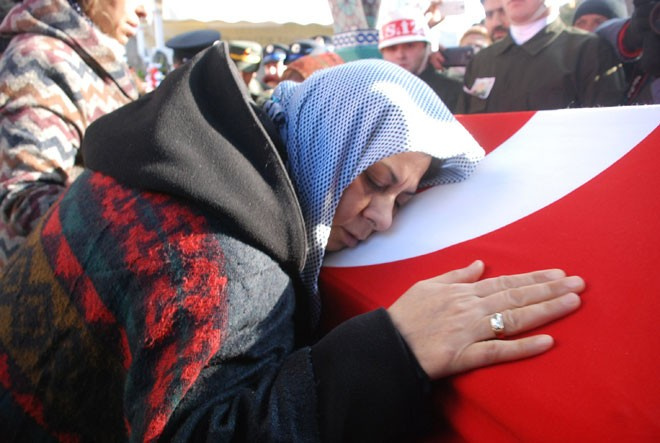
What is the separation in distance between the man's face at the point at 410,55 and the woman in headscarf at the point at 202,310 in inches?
104

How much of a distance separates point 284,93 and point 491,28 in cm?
285

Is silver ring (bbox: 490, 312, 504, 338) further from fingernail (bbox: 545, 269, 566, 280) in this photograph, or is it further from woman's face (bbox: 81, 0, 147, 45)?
woman's face (bbox: 81, 0, 147, 45)

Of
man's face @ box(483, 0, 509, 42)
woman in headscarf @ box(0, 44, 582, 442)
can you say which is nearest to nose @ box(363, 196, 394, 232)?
woman in headscarf @ box(0, 44, 582, 442)

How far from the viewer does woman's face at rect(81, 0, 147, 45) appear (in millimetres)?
1944

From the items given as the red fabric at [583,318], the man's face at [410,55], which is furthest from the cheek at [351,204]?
the man's face at [410,55]

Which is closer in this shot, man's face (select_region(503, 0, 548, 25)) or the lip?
the lip

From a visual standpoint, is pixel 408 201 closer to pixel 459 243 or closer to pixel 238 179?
pixel 459 243

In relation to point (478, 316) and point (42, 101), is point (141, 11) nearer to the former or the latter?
point (42, 101)

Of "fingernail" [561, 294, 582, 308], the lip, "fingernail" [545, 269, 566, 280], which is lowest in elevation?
the lip

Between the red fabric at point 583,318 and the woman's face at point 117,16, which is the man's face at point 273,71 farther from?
the red fabric at point 583,318

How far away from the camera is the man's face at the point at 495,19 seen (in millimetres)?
3604

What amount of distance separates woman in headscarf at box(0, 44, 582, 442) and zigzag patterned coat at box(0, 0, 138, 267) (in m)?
0.63

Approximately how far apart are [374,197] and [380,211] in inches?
1.5

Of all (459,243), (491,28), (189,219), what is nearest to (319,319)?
(459,243)
